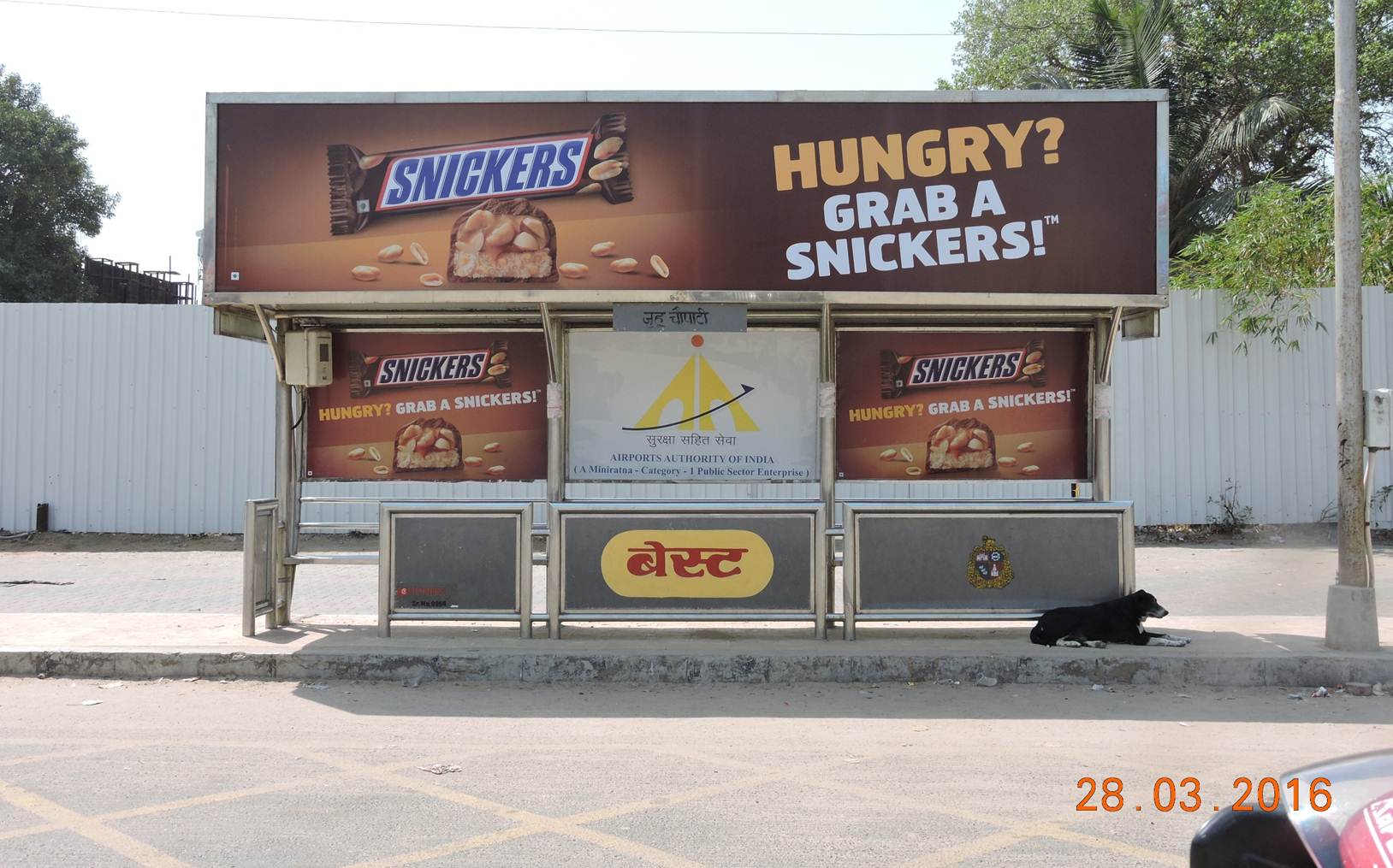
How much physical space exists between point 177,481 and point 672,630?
1171 centimetres

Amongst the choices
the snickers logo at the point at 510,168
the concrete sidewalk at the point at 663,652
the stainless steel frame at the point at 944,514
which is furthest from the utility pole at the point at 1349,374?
the snickers logo at the point at 510,168

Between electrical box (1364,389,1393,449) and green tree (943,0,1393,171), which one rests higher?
green tree (943,0,1393,171)

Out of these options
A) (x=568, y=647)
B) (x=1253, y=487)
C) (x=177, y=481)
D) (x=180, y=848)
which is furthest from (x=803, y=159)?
(x=177, y=481)

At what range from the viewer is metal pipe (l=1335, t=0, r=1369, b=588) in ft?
27.0

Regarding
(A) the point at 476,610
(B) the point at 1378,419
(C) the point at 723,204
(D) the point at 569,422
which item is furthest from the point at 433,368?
(B) the point at 1378,419

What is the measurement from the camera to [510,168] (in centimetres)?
877

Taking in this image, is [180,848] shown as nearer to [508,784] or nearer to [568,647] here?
[508,784]

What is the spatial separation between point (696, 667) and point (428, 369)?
12.1 ft

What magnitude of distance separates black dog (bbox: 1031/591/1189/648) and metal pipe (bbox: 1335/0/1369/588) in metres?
1.46

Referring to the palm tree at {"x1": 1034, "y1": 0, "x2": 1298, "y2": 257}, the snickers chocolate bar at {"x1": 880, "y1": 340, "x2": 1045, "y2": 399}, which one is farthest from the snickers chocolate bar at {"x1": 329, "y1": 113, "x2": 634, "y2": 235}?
the palm tree at {"x1": 1034, "y1": 0, "x2": 1298, "y2": 257}

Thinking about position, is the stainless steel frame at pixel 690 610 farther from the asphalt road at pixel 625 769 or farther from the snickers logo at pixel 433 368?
the snickers logo at pixel 433 368

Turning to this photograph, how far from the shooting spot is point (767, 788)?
5.54 m

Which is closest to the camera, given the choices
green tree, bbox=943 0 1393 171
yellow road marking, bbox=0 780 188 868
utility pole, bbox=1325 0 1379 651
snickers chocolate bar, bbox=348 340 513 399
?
yellow road marking, bbox=0 780 188 868

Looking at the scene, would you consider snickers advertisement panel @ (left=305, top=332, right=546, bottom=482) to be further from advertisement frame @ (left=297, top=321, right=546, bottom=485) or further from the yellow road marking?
the yellow road marking
